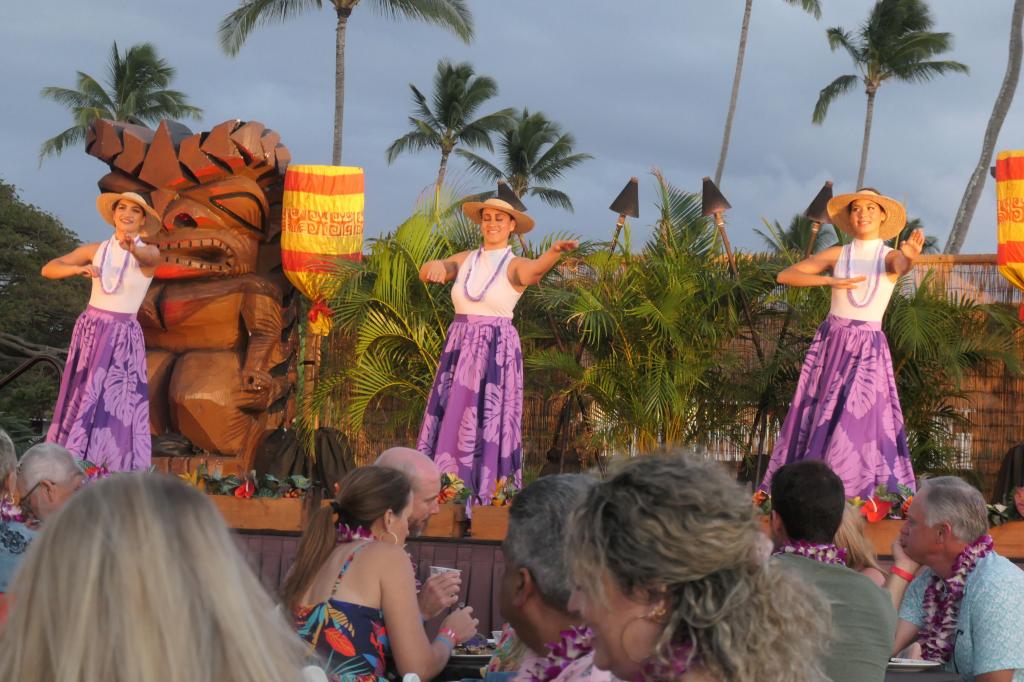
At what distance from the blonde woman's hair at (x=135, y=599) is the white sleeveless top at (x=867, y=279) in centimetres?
554

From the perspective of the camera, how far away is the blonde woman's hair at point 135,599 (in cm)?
102

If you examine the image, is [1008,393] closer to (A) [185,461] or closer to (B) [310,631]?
(A) [185,461]

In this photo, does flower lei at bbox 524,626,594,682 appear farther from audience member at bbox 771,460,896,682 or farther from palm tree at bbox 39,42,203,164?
palm tree at bbox 39,42,203,164

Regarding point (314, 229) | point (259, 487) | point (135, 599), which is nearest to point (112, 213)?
point (314, 229)

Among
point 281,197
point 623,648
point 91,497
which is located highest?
point 281,197

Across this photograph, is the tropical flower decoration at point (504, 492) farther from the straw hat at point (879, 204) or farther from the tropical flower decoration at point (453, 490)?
the straw hat at point (879, 204)

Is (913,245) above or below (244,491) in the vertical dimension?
above

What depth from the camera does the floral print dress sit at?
247 cm

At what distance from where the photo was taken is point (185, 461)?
311 inches

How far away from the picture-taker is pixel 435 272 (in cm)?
674

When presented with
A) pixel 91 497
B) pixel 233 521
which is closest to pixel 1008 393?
pixel 233 521

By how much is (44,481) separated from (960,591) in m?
2.37

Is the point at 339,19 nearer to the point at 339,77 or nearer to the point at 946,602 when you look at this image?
the point at 339,77

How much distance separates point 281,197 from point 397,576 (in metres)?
6.42
